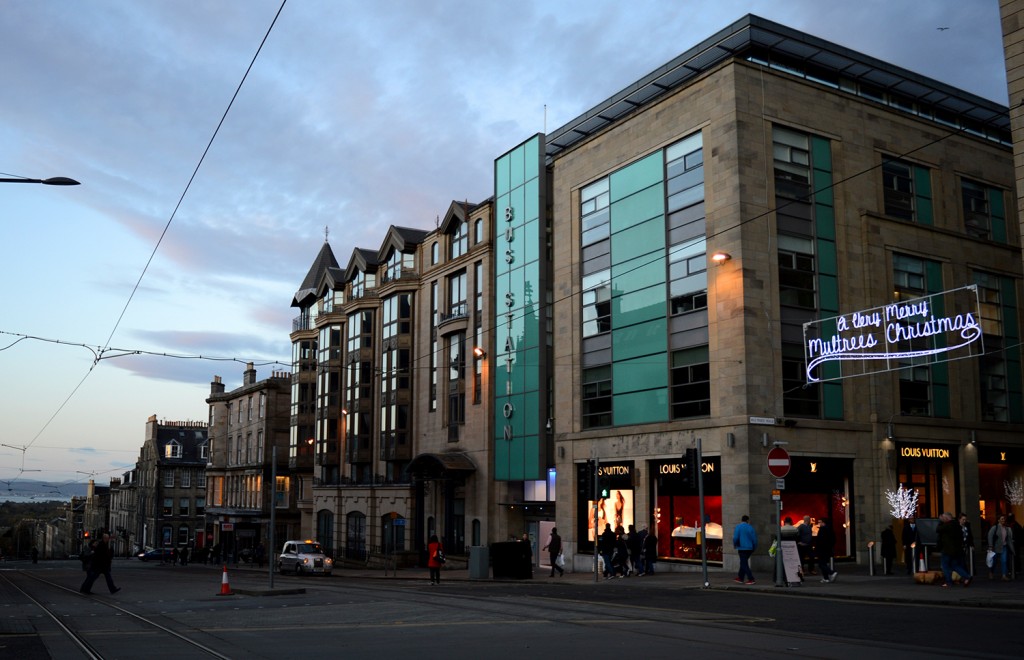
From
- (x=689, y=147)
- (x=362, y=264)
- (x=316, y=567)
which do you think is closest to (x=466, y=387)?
(x=316, y=567)

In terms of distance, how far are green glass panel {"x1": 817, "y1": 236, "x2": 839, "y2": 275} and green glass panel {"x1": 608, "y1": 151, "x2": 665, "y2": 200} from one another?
576cm

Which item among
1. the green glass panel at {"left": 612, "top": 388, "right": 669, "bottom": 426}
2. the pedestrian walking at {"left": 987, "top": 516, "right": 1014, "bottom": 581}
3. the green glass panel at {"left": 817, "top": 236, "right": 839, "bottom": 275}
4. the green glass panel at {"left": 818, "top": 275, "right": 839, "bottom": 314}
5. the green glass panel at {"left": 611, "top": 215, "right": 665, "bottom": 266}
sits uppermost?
the green glass panel at {"left": 611, "top": 215, "right": 665, "bottom": 266}

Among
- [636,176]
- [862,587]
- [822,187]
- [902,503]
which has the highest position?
[636,176]

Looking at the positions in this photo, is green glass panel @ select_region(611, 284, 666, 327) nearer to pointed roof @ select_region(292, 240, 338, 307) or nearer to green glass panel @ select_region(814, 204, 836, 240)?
green glass panel @ select_region(814, 204, 836, 240)

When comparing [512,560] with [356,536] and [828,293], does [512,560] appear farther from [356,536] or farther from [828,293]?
[356,536]

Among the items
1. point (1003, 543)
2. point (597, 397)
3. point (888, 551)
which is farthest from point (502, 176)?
point (1003, 543)

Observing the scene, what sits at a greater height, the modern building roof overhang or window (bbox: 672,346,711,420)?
the modern building roof overhang

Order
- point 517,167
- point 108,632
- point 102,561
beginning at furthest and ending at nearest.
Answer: point 517,167 < point 102,561 < point 108,632

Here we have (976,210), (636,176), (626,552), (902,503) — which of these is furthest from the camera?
(976,210)

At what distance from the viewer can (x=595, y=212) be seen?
38.0 meters

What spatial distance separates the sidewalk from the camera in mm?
18250

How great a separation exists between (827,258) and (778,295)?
292cm

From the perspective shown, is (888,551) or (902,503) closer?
(888,551)

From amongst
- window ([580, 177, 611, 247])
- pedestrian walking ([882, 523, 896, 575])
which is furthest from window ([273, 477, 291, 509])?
pedestrian walking ([882, 523, 896, 575])
